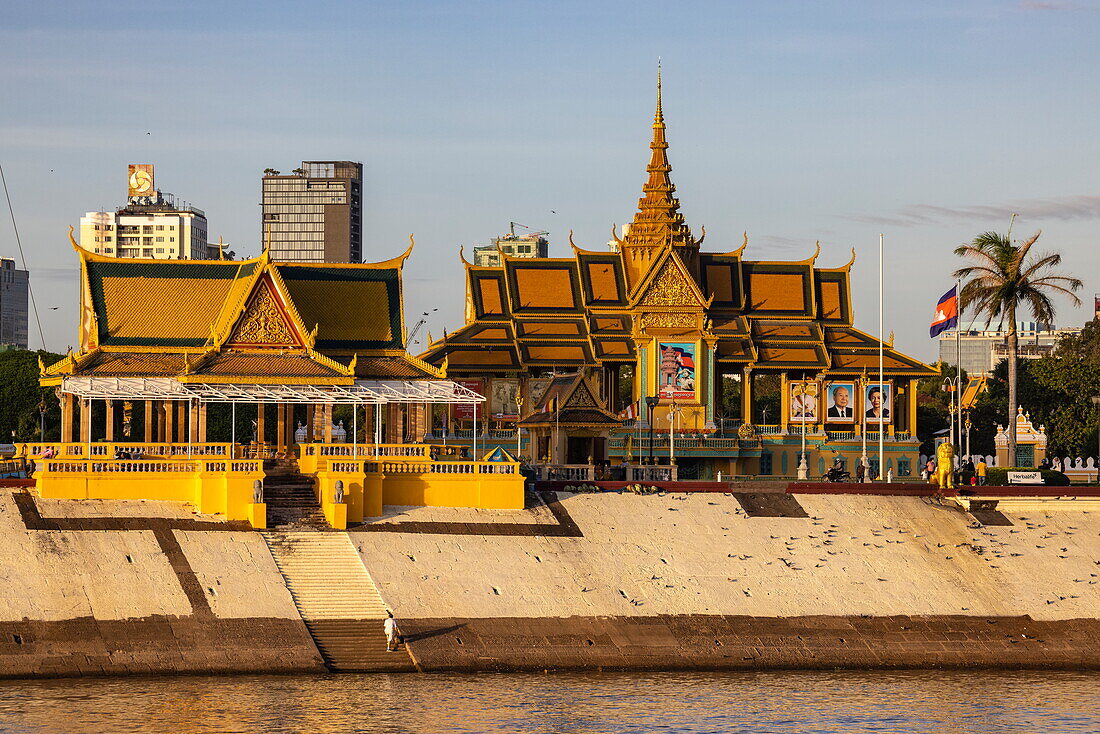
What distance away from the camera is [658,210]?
110562 millimetres

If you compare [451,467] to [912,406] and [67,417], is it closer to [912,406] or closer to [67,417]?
[67,417]

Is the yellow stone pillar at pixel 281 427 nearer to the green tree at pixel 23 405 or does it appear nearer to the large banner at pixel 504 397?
the large banner at pixel 504 397

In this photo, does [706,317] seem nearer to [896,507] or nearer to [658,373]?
[658,373]

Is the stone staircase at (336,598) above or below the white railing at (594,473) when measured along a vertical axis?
below

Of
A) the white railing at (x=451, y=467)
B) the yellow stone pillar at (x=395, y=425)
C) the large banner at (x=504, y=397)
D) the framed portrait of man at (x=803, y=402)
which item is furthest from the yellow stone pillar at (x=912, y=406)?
the white railing at (x=451, y=467)

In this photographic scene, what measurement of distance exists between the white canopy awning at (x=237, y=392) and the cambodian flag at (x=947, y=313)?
2163 cm

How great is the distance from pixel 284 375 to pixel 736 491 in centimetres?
1762

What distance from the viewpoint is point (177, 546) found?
6150cm

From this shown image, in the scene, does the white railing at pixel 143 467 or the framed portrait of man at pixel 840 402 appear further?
the framed portrait of man at pixel 840 402

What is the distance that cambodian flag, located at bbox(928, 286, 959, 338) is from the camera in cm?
8194

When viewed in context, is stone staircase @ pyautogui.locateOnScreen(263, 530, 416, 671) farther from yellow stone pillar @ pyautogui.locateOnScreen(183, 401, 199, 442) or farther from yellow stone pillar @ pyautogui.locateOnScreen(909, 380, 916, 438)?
yellow stone pillar @ pyautogui.locateOnScreen(909, 380, 916, 438)

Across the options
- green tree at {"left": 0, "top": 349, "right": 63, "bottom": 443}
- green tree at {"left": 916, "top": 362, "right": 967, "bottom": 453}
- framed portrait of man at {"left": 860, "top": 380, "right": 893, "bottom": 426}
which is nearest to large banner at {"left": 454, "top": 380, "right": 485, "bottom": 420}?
framed portrait of man at {"left": 860, "top": 380, "right": 893, "bottom": 426}

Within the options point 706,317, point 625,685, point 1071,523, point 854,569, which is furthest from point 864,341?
point 625,685

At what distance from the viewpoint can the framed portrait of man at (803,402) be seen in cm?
10200
